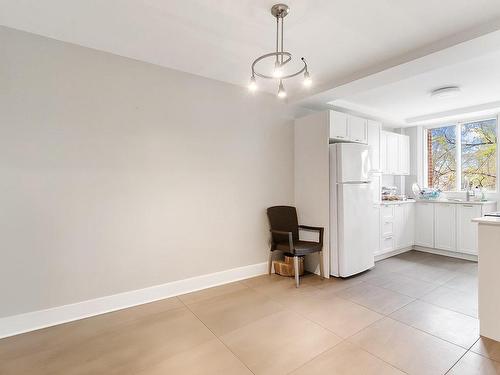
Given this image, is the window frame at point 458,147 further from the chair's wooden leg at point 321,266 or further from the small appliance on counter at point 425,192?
the chair's wooden leg at point 321,266

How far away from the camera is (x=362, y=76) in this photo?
3.07m

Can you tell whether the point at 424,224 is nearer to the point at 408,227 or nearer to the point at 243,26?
the point at 408,227

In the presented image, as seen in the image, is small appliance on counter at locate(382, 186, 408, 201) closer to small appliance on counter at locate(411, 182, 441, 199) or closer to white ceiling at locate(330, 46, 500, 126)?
small appliance on counter at locate(411, 182, 441, 199)

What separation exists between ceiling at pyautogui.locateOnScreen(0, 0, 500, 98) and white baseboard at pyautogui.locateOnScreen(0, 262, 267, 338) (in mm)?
2514

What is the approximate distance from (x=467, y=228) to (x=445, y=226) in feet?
1.03

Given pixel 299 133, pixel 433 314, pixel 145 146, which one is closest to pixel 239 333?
pixel 433 314

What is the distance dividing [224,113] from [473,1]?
2533 mm

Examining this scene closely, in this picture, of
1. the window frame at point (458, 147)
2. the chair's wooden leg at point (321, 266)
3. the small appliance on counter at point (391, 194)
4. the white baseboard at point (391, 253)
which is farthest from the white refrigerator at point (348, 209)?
the window frame at point (458, 147)

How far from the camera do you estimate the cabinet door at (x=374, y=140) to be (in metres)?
4.27

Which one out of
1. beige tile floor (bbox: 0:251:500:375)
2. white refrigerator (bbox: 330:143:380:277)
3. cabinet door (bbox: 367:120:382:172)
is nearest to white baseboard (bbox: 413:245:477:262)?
beige tile floor (bbox: 0:251:500:375)

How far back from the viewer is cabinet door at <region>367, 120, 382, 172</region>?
168 inches

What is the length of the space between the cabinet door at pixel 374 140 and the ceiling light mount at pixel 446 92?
86 centimetres

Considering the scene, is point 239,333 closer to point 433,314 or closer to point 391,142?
point 433,314

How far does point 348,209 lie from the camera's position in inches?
140
